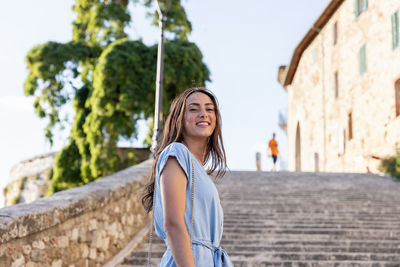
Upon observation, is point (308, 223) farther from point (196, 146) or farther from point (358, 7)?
point (358, 7)

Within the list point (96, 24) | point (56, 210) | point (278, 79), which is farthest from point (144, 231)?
point (278, 79)

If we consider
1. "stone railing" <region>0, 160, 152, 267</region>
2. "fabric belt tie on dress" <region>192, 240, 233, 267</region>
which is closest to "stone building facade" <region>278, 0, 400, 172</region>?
"stone railing" <region>0, 160, 152, 267</region>

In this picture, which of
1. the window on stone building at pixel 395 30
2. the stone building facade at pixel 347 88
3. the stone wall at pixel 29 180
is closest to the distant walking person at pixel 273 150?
the stone building facade at pixel 347 88

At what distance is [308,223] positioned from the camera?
8.21m

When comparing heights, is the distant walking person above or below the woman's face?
below

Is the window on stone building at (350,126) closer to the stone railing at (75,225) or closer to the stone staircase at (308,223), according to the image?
the stone staircase at (308,223)

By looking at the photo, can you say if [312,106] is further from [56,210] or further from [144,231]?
[56,210]

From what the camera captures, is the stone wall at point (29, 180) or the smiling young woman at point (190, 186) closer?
the smiling young woman at point (190, 186)

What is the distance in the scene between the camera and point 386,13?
17.7 meters

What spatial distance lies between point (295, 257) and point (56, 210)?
9.92 feet

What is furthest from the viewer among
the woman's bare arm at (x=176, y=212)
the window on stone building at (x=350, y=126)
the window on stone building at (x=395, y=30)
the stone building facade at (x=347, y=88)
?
the window on stone building at (x=350, y=126)

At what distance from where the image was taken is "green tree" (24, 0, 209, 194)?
19188 mm

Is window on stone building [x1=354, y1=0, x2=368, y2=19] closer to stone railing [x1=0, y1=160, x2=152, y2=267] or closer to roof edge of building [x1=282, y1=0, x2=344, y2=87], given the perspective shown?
roof edge of building [x1=282, y1=0, x2=344, y2=87]

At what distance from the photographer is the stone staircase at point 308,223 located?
6.58 meters
